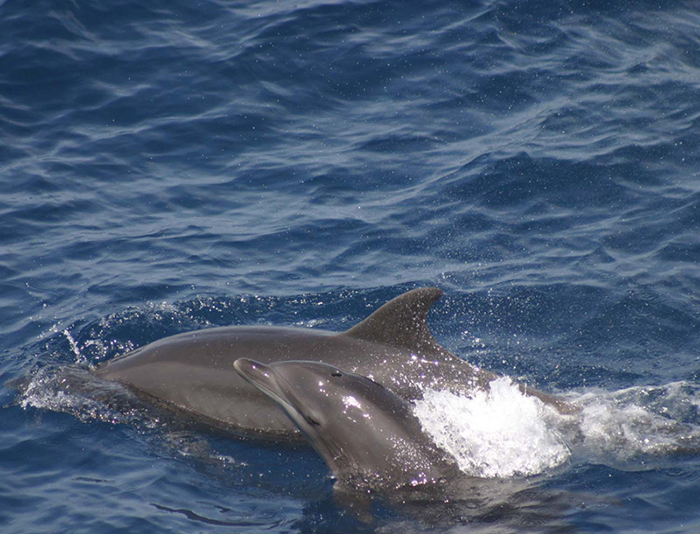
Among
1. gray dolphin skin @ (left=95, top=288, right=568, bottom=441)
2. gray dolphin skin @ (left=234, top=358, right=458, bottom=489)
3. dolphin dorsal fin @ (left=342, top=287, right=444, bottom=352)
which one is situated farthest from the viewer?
gray dolphin skin @ (left=95, top=288, right=568, bottom=441)

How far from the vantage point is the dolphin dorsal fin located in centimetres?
891

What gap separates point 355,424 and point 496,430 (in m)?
1.49

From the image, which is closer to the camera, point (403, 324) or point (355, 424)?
point (355, 424)

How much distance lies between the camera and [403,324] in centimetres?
908

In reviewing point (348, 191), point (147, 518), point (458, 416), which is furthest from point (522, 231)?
point (147, 518)

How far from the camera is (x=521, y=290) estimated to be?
39.1 ft

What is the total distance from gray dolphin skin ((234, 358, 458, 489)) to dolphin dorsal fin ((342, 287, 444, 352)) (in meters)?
0.94

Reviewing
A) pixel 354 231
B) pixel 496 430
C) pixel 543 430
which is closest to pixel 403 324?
pixel 496 430

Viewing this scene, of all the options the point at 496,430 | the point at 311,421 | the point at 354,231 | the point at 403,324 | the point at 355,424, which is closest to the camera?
the point at 355,424

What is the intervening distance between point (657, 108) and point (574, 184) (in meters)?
2.74

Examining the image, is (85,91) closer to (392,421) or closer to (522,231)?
(522,231)

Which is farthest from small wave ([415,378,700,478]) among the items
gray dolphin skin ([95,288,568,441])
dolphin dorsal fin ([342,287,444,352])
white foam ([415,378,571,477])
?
dolphin dorsal fin ([342,287,444,352])

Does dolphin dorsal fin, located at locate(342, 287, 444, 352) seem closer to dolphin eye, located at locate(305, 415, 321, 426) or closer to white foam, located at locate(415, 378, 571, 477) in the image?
white foam, located at locate(415, 378, 571, 477)

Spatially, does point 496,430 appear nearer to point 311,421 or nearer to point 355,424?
point 355,424
